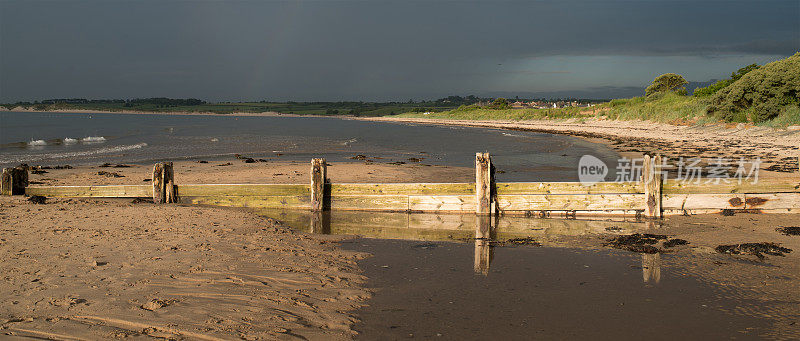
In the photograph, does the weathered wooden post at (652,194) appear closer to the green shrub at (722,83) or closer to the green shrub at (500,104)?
the green shrub at (722,83)

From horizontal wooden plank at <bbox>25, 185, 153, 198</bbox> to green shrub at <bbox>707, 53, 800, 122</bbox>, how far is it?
115 ft

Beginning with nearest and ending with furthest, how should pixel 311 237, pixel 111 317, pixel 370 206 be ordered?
pixel 111 317 → pixel 311 237 → pixel 370 206

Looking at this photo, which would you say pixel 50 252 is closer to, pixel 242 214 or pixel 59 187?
pixel 242 214

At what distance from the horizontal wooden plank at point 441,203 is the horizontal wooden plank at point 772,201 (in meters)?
5.73

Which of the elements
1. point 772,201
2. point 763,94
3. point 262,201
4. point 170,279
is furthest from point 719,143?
point 170,279

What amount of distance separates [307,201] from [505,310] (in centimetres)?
709

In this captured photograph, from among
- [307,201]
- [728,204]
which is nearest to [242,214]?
[307,201]

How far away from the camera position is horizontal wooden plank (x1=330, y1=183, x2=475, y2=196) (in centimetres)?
1170

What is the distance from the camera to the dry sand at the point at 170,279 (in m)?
5.10

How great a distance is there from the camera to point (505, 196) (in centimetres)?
1145

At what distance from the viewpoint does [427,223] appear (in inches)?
431

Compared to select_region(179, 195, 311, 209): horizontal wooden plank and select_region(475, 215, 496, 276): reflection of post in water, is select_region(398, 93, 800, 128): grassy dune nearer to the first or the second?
select_region(475, 215, 496, 276): reflection of post in water

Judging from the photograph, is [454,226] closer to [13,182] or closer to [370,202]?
[370,202]

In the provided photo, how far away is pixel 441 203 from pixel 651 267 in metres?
4.90
